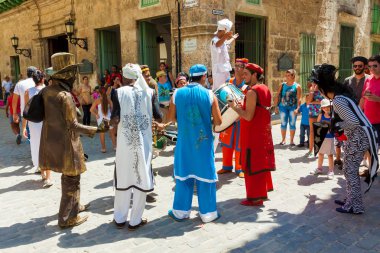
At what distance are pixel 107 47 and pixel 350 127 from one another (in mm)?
10393

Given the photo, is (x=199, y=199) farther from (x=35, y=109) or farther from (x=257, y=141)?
(x=35, y=109)

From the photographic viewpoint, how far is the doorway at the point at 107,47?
12062mm

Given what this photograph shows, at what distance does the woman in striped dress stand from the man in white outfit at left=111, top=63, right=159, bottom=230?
2027mm

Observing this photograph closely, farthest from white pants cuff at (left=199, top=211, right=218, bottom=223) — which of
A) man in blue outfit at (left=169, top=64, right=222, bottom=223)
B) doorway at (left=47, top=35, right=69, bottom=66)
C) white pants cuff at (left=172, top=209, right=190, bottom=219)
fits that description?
doorway at (left=47, top=35, right=69, bottom=66)

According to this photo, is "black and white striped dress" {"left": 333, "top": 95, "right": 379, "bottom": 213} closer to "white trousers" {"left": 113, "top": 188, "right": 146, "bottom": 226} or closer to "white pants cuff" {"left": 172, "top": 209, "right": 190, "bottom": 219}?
"white pants cuff" {"left": 172, "top": 209, "right": 190, "bottom": 219}

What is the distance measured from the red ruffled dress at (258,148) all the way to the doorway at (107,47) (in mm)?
9126

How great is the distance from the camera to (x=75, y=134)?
11.8 feet

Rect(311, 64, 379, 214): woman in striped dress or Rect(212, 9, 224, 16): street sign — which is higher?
Rect(212, 9, 224, 16): street sign

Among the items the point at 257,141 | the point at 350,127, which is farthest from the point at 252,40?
the point at 350,127

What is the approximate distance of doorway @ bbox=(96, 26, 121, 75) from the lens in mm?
12062

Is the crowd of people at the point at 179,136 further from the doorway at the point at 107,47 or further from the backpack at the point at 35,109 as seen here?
the doorway at the point at 107,47

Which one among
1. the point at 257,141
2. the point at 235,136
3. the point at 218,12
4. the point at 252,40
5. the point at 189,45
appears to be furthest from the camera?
the point at 252,40

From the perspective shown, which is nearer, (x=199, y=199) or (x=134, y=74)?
(x=134, y=74)

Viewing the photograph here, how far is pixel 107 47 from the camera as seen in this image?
12.4m
